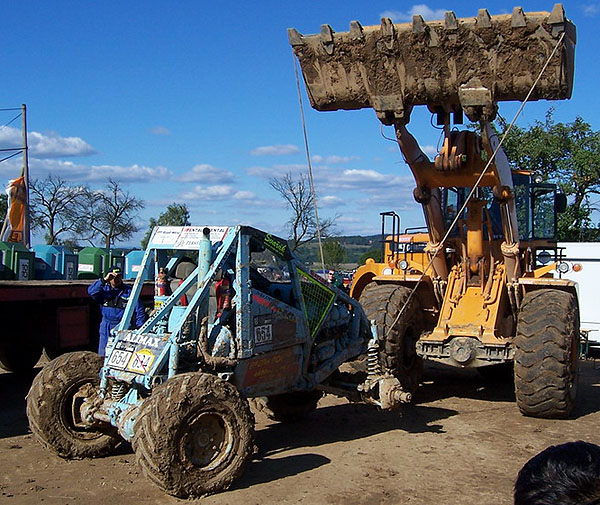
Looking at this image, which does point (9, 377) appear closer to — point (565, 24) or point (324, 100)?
point (324, 100)

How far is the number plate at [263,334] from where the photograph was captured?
6367 mm

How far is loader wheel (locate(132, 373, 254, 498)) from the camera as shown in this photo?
5.29 m

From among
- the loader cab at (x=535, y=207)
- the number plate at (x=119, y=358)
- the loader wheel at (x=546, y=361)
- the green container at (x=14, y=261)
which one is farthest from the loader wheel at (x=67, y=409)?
the green container at (x=14, y=261)

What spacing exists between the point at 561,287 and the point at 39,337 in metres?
6.71

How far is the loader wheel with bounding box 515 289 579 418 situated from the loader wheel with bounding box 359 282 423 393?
150 centimetres

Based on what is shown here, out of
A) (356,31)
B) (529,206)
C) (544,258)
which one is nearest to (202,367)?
(356,31)

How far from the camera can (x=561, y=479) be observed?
1.50 metres

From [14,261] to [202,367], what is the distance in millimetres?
8641

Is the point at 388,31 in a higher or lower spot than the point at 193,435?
higher

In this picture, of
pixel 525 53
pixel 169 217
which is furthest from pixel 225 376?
pixel 169 217

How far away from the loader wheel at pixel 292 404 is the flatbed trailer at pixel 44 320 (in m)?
3.14

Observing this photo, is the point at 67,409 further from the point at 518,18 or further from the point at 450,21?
the point at 518,18

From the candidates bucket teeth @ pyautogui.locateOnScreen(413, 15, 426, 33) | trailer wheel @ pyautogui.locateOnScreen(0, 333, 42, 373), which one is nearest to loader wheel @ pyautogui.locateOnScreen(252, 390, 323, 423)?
trailer wheel @ pyautogui.locateOnScreen(0, 333, 42, 373)

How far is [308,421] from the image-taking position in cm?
815
